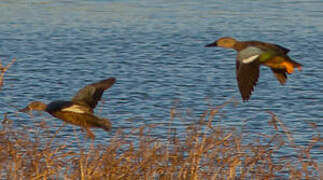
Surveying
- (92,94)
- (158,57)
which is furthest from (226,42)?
(158,57)

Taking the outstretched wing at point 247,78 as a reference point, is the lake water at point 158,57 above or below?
below

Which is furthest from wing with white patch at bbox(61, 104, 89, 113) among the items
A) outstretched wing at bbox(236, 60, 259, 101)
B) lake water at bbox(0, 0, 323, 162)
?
lake water at bbox(0, 0, 323, 162)

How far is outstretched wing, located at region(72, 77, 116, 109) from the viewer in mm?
6641

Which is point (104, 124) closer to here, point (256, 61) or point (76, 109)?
point (76, 109)

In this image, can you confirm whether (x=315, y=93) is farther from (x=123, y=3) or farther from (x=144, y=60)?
(x=123, y=3)

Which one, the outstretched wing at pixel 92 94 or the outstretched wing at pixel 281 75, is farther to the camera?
the outstretched wing at pixel 92 94

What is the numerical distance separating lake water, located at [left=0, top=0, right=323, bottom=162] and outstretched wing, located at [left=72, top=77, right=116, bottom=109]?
160 inches

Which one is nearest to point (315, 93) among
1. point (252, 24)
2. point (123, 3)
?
point (252, 24)

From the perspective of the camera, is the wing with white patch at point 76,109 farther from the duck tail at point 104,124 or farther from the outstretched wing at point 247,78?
the outstretched wing at point 247,78

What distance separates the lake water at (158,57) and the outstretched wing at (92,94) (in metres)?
4.07

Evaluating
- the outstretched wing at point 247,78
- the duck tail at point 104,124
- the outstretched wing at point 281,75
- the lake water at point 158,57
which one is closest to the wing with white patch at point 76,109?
the duck tail at point 104,124

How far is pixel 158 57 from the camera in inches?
774

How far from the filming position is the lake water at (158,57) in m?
14.8

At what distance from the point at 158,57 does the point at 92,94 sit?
42.6 feet
